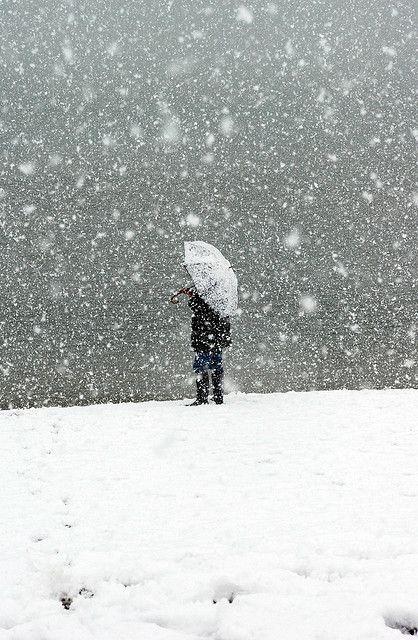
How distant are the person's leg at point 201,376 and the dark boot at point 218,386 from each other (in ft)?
0.42

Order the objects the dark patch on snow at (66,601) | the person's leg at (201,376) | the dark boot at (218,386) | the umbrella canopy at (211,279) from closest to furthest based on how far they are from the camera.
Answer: the dark patch on snow at (66,601) → the umbrella canopy at (211,279) → the person's leg at (201,376) → the dark boot at (218,386)

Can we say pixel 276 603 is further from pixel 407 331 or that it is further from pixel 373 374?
pixel 407 331

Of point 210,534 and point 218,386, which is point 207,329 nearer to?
point 218,386

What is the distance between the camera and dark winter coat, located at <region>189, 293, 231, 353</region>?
23.5 ft

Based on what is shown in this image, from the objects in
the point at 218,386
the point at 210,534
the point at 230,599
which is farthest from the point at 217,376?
the point at 230,599

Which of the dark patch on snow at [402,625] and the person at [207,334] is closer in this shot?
the dark patch on snow at [402,625]

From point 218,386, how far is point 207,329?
0.90m

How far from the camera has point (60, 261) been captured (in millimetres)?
15961

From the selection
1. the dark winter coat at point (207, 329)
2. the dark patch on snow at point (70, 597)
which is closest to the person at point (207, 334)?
the dark winter coat at point (207, 329)

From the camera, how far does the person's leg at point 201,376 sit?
7.24 metres

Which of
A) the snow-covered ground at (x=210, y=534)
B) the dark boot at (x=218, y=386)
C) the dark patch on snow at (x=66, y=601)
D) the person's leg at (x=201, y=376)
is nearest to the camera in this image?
the snow-covered ground at (x=210, y=534)

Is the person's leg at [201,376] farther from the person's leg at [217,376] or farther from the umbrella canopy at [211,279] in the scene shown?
the umbrella canopy at [211,279]

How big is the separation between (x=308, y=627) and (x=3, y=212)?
53.0 feet

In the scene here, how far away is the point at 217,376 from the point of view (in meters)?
7.38
